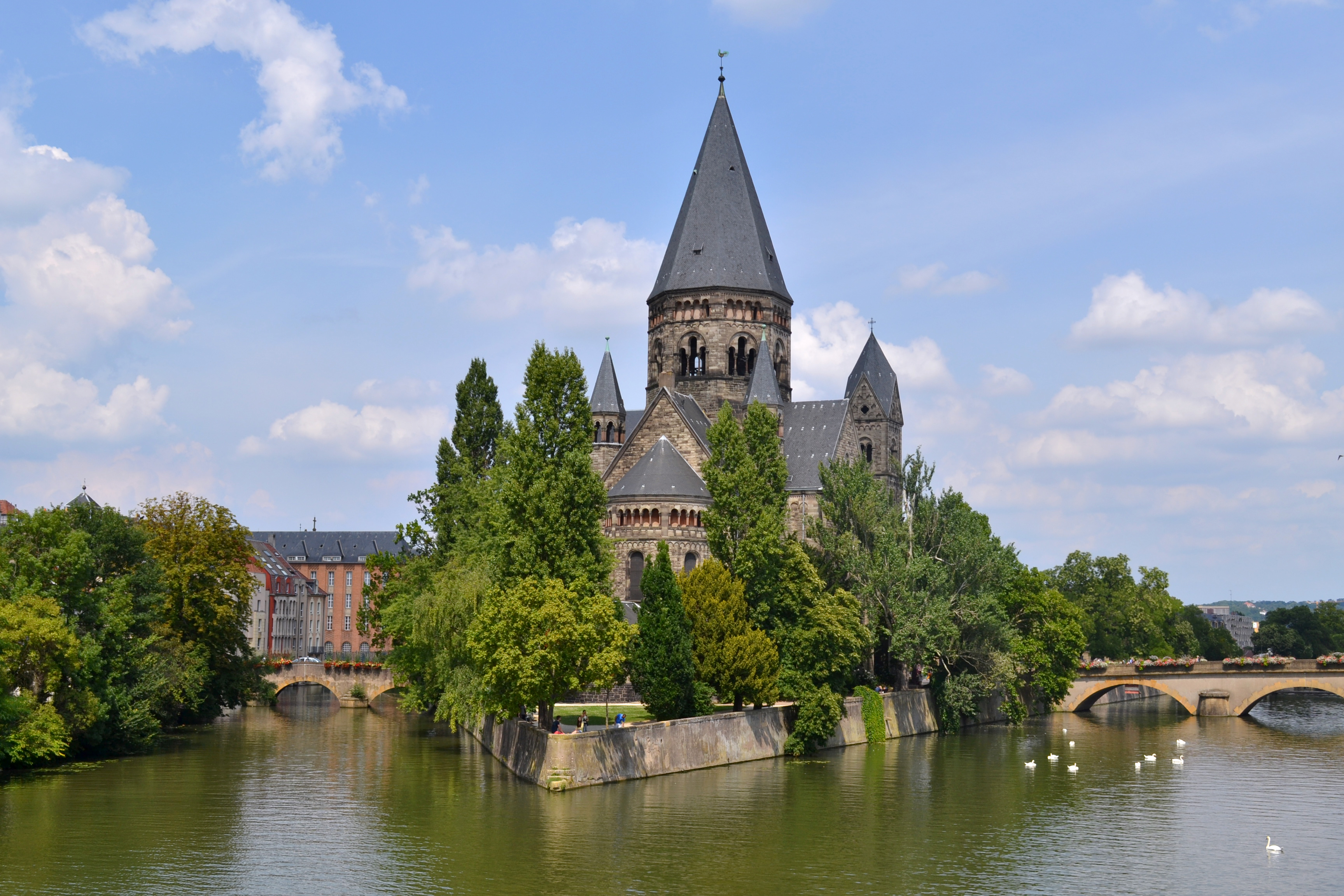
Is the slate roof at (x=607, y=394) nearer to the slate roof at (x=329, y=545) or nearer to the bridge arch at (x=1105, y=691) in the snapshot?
the bridge arch at (x=1105, y=691)

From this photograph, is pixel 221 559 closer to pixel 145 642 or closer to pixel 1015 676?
pixel 145 642

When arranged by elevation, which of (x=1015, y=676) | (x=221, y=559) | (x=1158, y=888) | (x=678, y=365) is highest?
(x=678, y=365)

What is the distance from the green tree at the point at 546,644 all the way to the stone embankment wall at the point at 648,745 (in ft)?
5.78

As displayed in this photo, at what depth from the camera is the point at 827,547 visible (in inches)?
2717

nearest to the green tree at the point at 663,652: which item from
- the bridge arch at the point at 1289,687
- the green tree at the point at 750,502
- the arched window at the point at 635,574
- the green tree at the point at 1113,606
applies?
the green tree at the point at 750,502

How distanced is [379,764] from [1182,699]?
5532 centimetres

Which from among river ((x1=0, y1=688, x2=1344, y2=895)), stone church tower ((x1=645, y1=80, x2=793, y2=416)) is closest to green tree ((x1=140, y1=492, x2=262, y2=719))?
river ((x1=0, y1=688, x2=1344, y2=895))

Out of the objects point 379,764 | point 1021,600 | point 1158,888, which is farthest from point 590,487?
point 1021,600

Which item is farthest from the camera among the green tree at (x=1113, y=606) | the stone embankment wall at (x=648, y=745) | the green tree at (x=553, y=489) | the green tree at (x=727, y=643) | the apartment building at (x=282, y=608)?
the apartment building at (x=282, y=608)

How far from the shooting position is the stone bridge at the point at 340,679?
330 feet

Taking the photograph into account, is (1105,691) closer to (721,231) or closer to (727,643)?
(721,231)

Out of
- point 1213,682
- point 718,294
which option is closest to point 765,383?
point 718,294

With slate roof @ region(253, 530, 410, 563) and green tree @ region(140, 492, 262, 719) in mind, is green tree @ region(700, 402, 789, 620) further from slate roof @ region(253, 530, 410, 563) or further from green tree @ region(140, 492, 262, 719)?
slate roof @ region(253, 530, 410, 563)

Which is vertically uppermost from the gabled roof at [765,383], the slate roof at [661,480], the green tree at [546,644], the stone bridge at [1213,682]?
the gabled roof at [765,383]
